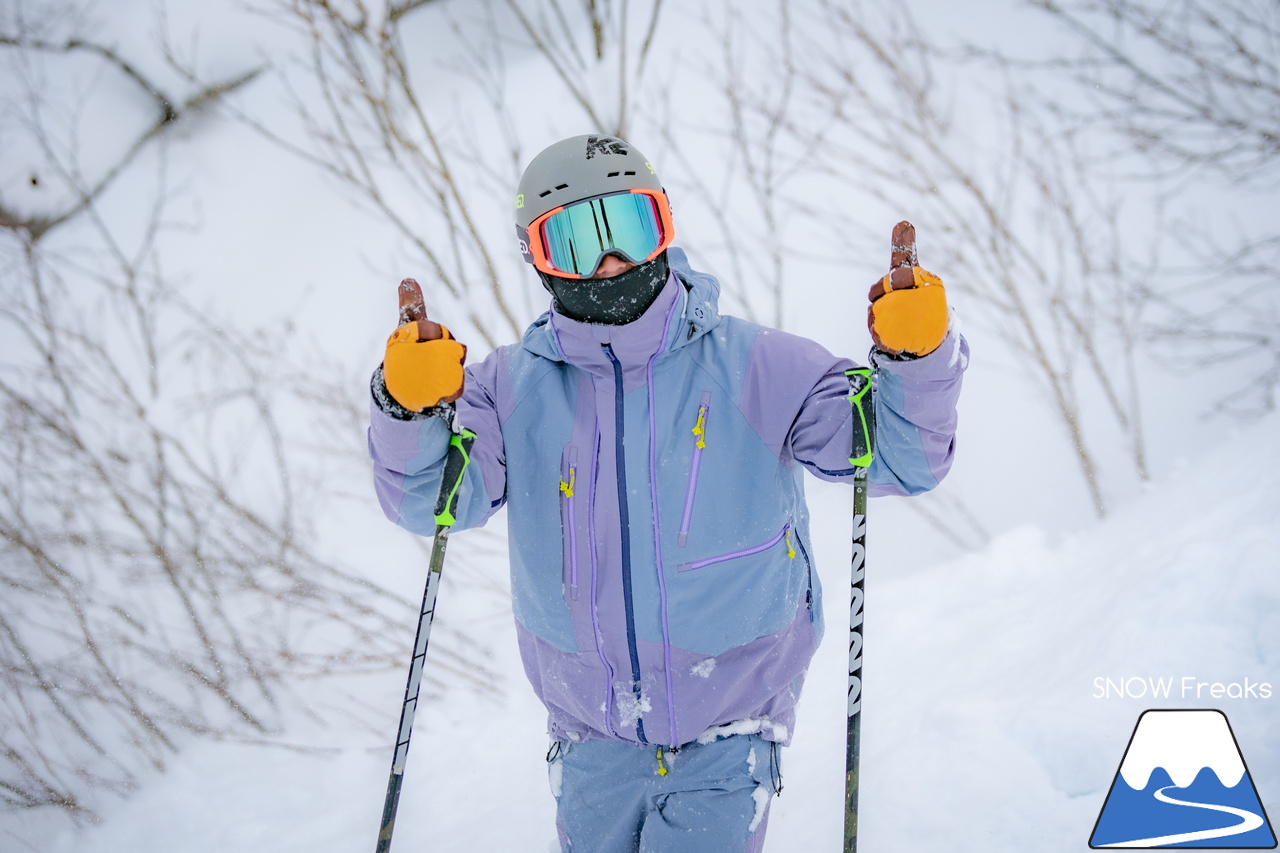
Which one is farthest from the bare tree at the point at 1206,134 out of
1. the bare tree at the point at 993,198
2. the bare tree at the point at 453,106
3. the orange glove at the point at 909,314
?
the orange glove at the point at 909,314

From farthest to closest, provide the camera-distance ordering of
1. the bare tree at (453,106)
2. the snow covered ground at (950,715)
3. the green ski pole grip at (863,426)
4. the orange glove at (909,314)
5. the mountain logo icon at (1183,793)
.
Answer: the bare tree at (453,106) < the snow covered ground at (950,715) < the mountain logo icon at (1183,793) < the green ski pole grip at (863,426) < the orange glove at (909,314)

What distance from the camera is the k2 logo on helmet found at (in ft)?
5.52

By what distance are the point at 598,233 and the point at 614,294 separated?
0.14m

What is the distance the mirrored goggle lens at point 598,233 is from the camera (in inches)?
63.1

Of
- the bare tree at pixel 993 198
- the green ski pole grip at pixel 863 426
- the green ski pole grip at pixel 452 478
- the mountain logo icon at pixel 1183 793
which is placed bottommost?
the mountain logo icon at pixel 1183 793

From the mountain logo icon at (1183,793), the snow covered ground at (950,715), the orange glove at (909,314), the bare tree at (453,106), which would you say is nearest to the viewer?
the orange glove at (909,314)

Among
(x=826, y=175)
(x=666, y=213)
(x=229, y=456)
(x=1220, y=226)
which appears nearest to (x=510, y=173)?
(x=826, y=175)

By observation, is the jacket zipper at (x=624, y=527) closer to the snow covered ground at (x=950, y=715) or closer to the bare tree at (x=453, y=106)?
the snow covered ground at (x=950, y=715)

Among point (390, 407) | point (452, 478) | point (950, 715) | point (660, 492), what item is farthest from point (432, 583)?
point (950, 715)

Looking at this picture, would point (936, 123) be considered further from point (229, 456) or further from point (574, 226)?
point (229, 456)

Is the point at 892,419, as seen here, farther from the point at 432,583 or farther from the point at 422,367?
the point at 432,583

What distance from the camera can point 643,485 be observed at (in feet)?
5.16

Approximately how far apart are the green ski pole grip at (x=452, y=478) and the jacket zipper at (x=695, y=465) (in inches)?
19.6

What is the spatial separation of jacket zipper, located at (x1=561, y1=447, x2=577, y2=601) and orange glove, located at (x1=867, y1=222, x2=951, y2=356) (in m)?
0.72
